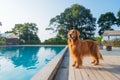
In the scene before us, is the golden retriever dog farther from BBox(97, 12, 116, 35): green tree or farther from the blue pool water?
BBox(97, 12, 116, 35): green tree

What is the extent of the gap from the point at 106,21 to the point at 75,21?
540 cm

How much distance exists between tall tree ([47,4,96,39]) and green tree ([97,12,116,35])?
4.67 ft

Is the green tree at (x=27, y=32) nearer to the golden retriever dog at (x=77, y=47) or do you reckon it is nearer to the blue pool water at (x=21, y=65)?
the blue pool water at (x=21, y=65)

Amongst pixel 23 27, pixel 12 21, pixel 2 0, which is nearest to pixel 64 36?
pixel 23 27

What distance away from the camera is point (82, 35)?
127 ft

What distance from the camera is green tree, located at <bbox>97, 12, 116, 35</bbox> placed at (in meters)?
39.1

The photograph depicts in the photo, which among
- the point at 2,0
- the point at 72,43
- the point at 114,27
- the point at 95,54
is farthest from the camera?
the point at 114,27

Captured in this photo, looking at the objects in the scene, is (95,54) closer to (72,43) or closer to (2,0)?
(72,43)

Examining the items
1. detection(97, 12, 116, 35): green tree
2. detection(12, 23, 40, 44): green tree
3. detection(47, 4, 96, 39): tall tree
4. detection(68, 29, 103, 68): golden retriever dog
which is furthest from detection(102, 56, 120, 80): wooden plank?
detection(97, 12, 116, 35): green tree

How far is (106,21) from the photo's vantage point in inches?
1542

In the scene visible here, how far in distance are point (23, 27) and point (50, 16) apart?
4926 mm

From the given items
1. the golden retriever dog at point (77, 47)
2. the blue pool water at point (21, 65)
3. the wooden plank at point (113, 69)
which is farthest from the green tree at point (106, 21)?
the golden retriever dog at point (77, 47)

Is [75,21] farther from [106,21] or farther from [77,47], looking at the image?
[77,47]

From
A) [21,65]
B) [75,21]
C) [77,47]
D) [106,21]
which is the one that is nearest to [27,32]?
[75,21]
